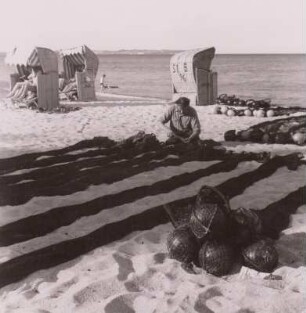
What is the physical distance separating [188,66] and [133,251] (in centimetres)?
1017

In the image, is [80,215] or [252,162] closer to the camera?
[80,215]

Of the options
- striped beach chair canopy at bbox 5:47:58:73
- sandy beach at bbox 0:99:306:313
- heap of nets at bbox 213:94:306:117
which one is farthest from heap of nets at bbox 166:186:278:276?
striped beach chair canopy at bbox 5:47:58:73

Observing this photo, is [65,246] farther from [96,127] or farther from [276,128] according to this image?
[96,127]

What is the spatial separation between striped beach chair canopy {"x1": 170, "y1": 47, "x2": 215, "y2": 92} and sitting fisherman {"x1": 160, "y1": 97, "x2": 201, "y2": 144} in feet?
20.6

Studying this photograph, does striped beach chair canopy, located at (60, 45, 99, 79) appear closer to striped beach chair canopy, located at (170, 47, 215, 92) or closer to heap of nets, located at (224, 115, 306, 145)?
striped beach chair canopy, located at (170, 47, 215, 92)

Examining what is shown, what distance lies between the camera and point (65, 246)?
3.70 metres

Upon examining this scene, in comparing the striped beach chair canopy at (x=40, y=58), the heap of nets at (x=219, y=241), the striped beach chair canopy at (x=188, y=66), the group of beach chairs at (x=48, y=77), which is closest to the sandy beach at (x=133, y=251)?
the heap of nets at (x=219, y=241)

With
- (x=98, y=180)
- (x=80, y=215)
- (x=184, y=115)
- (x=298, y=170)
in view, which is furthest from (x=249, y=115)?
(x=80, y=215)

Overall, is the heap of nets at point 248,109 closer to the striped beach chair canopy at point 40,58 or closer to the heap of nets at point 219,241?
the striped beach chair canopy at point 40,58

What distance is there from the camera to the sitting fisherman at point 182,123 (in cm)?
708

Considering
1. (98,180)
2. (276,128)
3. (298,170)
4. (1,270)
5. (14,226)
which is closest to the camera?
(1,270)

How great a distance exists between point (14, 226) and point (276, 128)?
219 inches

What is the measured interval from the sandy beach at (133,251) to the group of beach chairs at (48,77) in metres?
6.72

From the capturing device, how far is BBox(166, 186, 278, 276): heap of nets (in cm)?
335
